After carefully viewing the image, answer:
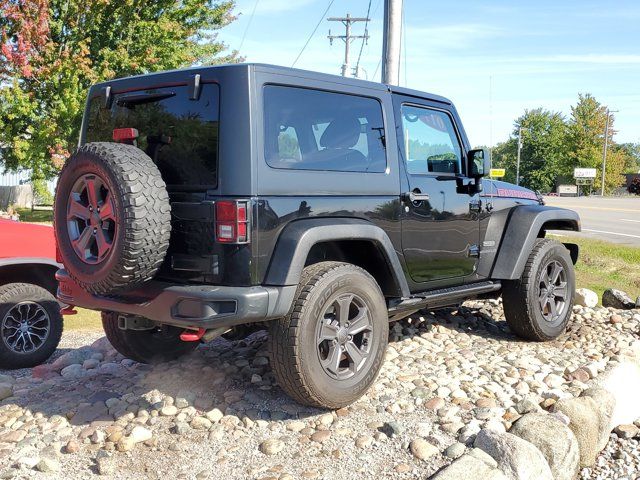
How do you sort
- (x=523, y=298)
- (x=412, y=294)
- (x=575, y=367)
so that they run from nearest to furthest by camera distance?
(x=412, y=294), (x=575, y=367), (x=523, y=298)

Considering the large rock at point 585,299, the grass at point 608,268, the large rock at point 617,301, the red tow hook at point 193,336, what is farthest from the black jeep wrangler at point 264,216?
the grass at point 608,268

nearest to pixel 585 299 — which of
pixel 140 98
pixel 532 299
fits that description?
pixel 532 299

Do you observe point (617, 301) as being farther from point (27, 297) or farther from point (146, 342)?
point (27, 297)

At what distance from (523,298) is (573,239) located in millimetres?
11499

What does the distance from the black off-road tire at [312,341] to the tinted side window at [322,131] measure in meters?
0.68

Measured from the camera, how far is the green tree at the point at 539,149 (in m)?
78.1

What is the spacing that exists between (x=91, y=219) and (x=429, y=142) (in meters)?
2.64

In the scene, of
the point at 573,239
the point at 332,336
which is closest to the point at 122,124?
the point at 332,336

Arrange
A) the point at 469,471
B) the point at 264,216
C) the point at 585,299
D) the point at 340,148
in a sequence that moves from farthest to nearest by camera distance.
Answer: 1. the point at 585,299
2. the point at 340,148
3. the point at 264,216
4. the point at 469,471

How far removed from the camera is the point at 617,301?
7.92m

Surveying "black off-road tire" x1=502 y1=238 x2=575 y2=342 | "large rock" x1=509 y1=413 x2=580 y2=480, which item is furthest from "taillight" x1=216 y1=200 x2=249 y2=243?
"black off-road tire" x1=502 y1=238 x2=575 y2=342

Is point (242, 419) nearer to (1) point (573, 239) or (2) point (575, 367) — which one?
(2) point (575, 367)

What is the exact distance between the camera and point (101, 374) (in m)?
5.30

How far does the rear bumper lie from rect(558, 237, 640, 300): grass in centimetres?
733
